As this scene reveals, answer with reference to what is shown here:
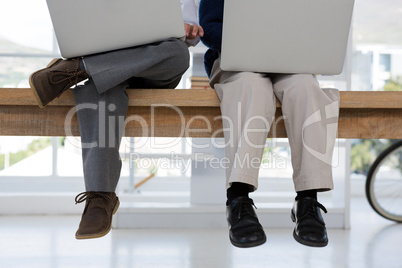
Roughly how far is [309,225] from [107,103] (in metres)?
0.62

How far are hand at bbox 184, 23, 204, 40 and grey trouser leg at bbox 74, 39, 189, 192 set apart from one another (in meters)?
0.17

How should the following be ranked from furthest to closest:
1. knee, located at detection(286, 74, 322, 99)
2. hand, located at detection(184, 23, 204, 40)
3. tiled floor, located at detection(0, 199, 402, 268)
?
tiled floor, located at detection(0, 199, 402, 268) → hand, located at detection(184, 23, 204, 40) → knee, located at detection(286, 74, 322, 99)

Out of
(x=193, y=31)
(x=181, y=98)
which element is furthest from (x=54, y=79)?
(x=193, y=31)

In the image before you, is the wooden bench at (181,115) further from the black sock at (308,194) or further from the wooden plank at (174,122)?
the black sock at (308,194)

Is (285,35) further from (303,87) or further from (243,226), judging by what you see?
(243,226)

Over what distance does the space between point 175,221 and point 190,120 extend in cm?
117

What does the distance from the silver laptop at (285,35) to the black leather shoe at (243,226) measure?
371 mm

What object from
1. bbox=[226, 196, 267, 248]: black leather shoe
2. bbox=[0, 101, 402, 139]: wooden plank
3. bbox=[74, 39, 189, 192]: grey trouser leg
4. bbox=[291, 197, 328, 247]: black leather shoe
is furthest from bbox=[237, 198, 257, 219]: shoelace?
bbox=[74, 39, 189, 192]: grey trouser leg

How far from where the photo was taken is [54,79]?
1222 mm

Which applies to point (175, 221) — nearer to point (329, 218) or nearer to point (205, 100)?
point (329, 218)

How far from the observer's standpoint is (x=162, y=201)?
9.04 feet

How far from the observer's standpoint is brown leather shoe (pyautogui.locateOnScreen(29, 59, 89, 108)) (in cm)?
118

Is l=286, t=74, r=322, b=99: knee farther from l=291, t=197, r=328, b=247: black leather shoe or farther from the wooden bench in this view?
l=291, t=197, r=328, b=247: black leather shoe

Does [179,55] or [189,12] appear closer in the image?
[179,55]
